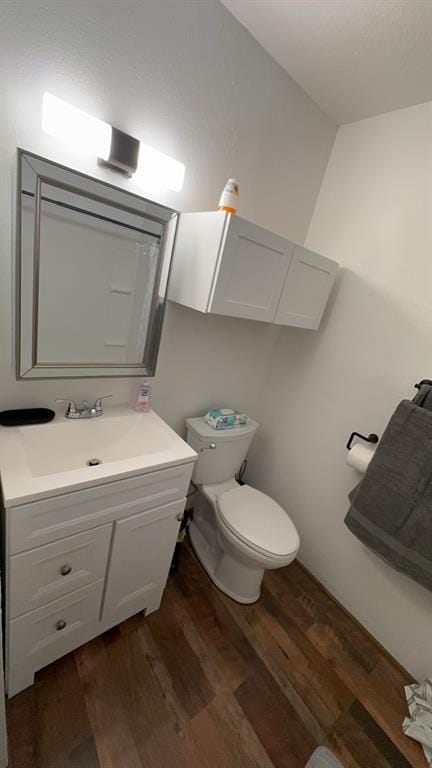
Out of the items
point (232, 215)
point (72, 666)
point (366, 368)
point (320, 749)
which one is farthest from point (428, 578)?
point (232, 215)

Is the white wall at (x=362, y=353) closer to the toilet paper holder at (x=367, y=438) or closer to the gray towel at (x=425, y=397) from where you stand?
the toilet paper holder at (x=367, y=438)

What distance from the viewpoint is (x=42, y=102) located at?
87cm

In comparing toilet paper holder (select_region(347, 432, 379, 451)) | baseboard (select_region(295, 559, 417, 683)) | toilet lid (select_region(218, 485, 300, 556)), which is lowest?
baseboard (select_region(295, 559, 417, 683))

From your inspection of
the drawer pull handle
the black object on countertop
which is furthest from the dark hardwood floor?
the black object on countertop

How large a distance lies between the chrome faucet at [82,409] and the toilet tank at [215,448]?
48 cm

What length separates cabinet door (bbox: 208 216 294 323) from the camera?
1075mm

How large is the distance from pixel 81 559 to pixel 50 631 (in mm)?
292

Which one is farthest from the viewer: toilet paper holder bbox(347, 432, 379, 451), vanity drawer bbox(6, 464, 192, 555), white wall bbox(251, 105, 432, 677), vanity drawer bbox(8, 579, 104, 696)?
toilet paper holder bbox(347, 432, 379, 451)

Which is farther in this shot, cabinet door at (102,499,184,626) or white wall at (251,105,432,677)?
white wall at (251,105,432,677)

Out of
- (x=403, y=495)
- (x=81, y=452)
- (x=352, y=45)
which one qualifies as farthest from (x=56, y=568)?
(x=352, y=45)

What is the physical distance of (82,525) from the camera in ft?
3.02

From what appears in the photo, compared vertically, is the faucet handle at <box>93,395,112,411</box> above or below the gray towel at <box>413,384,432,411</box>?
below

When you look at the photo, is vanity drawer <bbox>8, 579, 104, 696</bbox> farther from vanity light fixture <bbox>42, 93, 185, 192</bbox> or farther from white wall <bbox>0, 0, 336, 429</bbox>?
vanity light fixture <bbox>42, 93, 185, 192</bbox>

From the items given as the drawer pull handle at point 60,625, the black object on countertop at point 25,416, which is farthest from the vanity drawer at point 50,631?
the black object on countertop at point 25,416
